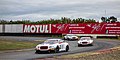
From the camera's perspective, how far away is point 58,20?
5079 inches

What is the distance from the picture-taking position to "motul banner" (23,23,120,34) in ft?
263

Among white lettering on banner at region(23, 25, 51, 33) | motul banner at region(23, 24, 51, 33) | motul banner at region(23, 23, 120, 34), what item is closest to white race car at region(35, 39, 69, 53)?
motul banner at region(23, 23, 120, 34)

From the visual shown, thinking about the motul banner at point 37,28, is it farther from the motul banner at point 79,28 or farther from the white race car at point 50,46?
the white race car at point 50,46

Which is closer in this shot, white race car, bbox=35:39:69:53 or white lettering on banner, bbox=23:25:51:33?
white race car, bbox=35:39:69:53

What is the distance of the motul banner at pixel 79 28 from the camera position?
80231 mm

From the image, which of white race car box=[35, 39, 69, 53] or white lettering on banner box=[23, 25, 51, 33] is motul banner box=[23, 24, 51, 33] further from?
white race car box=[35, 39, 69, 53]

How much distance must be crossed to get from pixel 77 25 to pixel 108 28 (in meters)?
8.00

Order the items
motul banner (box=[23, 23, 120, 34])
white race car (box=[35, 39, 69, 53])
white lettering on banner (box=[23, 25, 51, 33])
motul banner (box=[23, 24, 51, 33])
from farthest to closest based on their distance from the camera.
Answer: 1. white lettering on banner (box=[23, 25, 51, 33])
2. motul banner (box=[23, 24, 51, 33])
3. motul banner (box=[23, 23, 120, 34])
4. white race car (box=[35, 39, 69, 53])

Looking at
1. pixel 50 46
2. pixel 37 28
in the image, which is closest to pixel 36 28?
pixel 37 28

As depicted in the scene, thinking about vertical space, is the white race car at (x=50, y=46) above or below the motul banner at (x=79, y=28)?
below

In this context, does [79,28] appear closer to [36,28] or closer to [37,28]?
[37,28]

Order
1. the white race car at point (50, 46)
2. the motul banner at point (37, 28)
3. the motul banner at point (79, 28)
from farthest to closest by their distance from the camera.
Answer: the motul banner at point (37, 28) < the motul banner at point (79, 28) < the white race car at point (50, 46)

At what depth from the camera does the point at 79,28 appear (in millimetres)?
83750

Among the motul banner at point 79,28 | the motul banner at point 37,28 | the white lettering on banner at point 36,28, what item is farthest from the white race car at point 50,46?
the white lettering on banner at point 36,28
